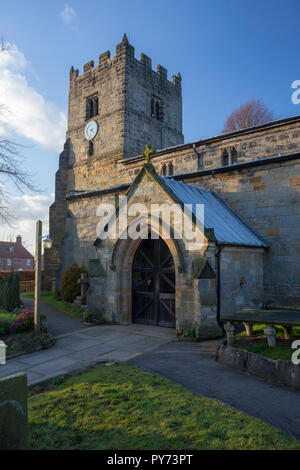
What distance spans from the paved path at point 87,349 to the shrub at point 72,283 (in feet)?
23.5

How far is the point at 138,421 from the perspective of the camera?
14.5 ft

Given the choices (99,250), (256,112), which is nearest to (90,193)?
(99,250)

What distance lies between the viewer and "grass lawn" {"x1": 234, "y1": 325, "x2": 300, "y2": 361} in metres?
6.31

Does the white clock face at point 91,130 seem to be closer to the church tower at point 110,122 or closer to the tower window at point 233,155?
the church tower at point 110,122

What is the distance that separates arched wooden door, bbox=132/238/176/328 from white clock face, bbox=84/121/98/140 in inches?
816

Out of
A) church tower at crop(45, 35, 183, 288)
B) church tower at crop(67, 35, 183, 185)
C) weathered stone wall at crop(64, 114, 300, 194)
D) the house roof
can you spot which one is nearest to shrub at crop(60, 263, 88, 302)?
church tower at crop(45, 35, 183, 288)

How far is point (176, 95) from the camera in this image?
3319 centimetres

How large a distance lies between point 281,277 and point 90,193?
1173 cm

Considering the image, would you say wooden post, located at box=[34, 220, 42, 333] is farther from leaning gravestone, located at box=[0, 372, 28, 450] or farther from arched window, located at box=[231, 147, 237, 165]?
arched window, located at box=[231, 147, 237, 165]

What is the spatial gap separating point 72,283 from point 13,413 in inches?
616

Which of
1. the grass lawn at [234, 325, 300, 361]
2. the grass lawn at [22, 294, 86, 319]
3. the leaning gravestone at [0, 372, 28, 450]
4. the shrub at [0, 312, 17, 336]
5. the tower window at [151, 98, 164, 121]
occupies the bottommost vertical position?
the grass lawn at [22, 294, 86, 319]

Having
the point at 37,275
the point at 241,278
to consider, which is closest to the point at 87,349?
the point at 37,275

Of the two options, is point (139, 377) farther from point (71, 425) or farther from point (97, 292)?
point (97, 292)

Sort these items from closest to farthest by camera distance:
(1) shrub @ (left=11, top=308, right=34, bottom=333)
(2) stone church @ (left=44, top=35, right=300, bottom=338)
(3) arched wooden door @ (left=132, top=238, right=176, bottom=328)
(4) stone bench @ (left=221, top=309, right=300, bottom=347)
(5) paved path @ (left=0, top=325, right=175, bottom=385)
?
(4) stone bench @ (left=221, top=309, right=300, bottom=347), (5) paved path @ (left=0, top=325, right=175, bottom=385), (2) stone church @ (left=44, top=35, right=300, bottom=338), (1) shrub @ (left=11, top=308, right=34, bottom=333), (3) arched wooden door @ (left=132, top=238, right=176, bottom=328)
